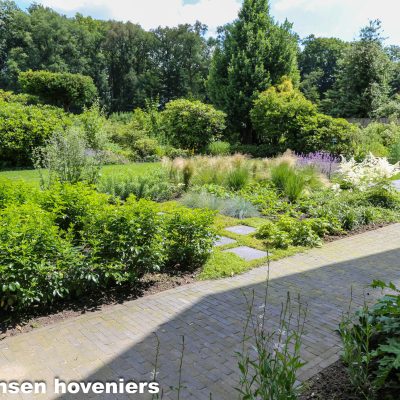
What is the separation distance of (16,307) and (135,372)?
53.3 inches

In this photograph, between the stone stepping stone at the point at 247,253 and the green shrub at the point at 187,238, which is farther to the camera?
the stone stepping stone at the point at 247,253

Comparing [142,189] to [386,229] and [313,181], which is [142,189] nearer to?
[313,181]

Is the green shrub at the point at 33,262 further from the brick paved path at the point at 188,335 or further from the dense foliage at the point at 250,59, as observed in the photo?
the dense foliage at the point at 250,59

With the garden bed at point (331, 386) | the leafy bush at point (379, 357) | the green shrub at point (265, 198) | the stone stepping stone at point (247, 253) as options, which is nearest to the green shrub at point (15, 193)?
the stone stepping stone at point (247, 253)

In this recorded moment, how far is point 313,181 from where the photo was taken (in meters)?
8.98

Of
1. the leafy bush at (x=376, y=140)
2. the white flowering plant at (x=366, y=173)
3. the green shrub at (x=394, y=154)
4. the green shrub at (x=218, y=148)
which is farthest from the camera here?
the green shrub at (x=218, y=148)

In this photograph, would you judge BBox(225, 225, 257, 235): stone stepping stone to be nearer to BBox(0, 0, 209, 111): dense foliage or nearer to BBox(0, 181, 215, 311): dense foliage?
BBox(0, 181, 215, 311): dense foliage

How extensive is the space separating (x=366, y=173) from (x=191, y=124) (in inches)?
330

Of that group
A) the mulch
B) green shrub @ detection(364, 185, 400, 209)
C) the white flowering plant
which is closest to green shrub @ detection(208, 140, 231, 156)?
the white flowering plant

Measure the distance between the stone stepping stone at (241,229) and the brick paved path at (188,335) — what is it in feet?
5.22

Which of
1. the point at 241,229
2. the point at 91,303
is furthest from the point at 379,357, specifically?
the point at 241,229

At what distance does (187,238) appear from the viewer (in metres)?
4.58

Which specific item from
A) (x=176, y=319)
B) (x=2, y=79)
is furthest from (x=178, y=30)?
(x=176, y=319)

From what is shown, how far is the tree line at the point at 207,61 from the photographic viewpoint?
61.5 ft
